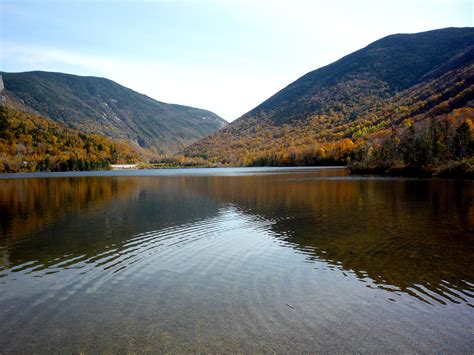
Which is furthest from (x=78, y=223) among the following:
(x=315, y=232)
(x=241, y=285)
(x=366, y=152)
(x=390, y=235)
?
(x=366, y=152)

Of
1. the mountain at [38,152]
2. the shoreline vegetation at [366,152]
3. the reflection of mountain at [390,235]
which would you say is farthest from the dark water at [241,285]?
the mountain at [38,152]

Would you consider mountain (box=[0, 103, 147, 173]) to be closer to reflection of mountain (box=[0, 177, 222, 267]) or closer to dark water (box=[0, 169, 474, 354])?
reflection of mountain (box=[0, 177, 222, 267])

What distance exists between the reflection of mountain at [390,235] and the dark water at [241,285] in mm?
103

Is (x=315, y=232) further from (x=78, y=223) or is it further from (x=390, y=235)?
(x=78, y=223)

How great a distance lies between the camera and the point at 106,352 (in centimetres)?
805

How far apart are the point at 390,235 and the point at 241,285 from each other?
11.1 metres

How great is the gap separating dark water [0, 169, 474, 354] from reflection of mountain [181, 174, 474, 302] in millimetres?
103

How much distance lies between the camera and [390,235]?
65.1ft

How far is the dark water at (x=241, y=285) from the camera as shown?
862cm

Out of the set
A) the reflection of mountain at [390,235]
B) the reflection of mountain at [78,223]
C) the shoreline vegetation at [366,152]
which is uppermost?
the shoreline vegetation at [366,152]

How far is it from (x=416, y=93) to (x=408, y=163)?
145 metres

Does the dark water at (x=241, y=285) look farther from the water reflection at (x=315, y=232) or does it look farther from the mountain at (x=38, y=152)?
the mountain at (x=38, y=152)

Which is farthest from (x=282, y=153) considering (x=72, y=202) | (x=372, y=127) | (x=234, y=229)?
(x=234, y=229)

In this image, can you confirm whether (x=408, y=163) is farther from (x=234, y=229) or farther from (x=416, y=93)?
(x=416, y=93)
